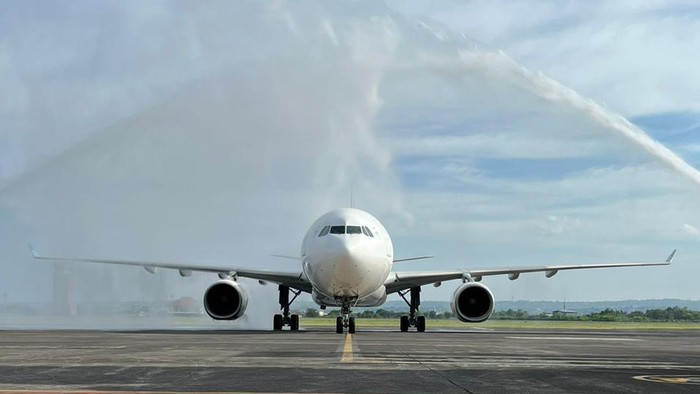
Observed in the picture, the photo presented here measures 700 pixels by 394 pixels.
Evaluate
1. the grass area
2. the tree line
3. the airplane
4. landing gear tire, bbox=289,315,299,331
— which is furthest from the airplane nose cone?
the tree line

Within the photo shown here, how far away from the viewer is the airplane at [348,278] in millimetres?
27672

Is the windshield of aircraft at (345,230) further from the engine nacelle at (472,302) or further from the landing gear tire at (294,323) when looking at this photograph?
the landing gear tire at (294,323)

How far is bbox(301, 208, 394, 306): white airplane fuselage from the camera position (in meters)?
27.4

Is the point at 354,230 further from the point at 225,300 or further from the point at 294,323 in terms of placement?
the point at 294,323

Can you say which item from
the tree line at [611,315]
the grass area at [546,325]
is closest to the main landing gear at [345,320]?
the grass area at [546,325]

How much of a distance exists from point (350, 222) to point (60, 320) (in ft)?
67.2

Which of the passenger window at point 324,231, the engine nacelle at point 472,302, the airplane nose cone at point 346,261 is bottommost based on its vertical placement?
the engine nacelle at point 472,302

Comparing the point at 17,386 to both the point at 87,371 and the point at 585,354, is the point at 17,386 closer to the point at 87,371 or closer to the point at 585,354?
the point at 87,371

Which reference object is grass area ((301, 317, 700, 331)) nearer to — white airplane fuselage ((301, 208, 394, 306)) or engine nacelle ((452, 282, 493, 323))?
engine nacelle ((452, 282, 493, 323))

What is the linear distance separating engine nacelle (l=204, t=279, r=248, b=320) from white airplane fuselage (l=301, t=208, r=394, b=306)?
2.69m

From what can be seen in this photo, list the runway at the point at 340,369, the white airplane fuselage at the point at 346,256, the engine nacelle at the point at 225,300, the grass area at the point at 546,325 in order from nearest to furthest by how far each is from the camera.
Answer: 1. the runway at the point at 340,369
2. the white airplane fuselage at the point at 346,256
3. the engine nacelle at the point at 225,300
4. the grass area at the point at 546,325

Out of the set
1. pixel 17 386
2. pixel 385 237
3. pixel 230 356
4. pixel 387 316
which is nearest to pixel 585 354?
pixel 230 356

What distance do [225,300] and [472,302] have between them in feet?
31.2

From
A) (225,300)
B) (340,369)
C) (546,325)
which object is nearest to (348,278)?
(225,300)
